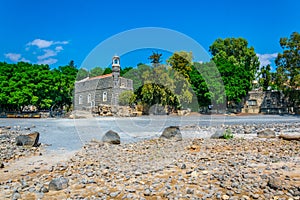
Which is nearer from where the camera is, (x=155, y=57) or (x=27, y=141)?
(x=27, y=141)

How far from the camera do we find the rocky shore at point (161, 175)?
4.88 m

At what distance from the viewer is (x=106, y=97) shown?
1630 centimetres

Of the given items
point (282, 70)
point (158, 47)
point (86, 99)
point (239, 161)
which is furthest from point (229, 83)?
point (239, 161)

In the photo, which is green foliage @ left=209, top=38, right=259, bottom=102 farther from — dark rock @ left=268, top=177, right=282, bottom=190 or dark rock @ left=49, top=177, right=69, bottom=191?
dark rock @ left=49, top=177, right=69, bottom=191

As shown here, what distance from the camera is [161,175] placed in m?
6.02

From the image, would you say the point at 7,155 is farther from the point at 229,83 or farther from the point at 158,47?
the point at 229,83

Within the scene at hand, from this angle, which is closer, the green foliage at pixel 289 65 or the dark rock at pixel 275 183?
the dark rock at pixel 275 183

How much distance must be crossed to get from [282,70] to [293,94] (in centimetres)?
452

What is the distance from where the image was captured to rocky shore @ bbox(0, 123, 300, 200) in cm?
488

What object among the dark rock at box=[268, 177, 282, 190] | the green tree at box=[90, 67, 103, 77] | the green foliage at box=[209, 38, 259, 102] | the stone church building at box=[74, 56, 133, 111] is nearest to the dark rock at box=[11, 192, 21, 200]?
the dark rock at box=[268, 177, 282, 190]

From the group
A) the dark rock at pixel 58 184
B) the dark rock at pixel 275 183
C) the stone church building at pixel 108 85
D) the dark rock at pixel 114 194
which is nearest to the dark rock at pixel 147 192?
the dark rock at pixel 114 194

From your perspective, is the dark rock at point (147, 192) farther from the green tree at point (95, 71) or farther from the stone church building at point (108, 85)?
the stone church building at point (108, 85)

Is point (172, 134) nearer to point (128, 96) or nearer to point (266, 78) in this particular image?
point (128, 96)

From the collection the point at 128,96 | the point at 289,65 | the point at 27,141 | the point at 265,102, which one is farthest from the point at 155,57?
the point at 265,102
